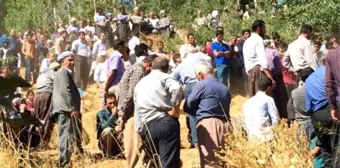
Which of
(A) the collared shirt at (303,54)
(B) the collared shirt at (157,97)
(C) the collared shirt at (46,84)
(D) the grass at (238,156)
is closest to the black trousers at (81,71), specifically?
(C) the collared shirt at (46,84)

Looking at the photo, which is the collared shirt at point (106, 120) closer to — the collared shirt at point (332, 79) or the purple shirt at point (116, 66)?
the purple shirt at point (116, 66)

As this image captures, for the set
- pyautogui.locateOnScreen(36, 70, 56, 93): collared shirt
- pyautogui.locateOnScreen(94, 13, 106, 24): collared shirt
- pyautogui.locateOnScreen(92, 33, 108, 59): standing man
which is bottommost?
pyautogui.locateOnScreen(36, 70, 56, 93): collared shirt

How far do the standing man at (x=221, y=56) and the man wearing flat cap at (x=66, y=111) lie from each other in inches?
215

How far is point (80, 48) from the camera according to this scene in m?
18.0

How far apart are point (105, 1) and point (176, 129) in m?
25.3

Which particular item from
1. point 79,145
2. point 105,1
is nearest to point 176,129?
point 79,145

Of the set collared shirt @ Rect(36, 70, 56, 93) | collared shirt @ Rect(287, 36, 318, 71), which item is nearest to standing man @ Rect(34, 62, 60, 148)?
collared shirt @ Rect(36, 70, 56, 93)

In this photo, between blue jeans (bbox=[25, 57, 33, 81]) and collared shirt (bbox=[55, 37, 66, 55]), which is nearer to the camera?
collared shirt (bbox=[55, 37, 66, 55])

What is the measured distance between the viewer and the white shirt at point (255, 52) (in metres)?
9.27

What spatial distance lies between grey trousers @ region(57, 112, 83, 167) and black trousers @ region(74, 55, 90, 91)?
9.52m

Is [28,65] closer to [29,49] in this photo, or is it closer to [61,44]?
[29,49]

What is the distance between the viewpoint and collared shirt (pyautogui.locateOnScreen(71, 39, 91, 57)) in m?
17.9

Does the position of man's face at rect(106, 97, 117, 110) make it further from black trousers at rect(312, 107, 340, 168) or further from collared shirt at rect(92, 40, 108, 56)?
collared shirt at rect(92, 40, 108, 56)

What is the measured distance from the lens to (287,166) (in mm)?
6781
